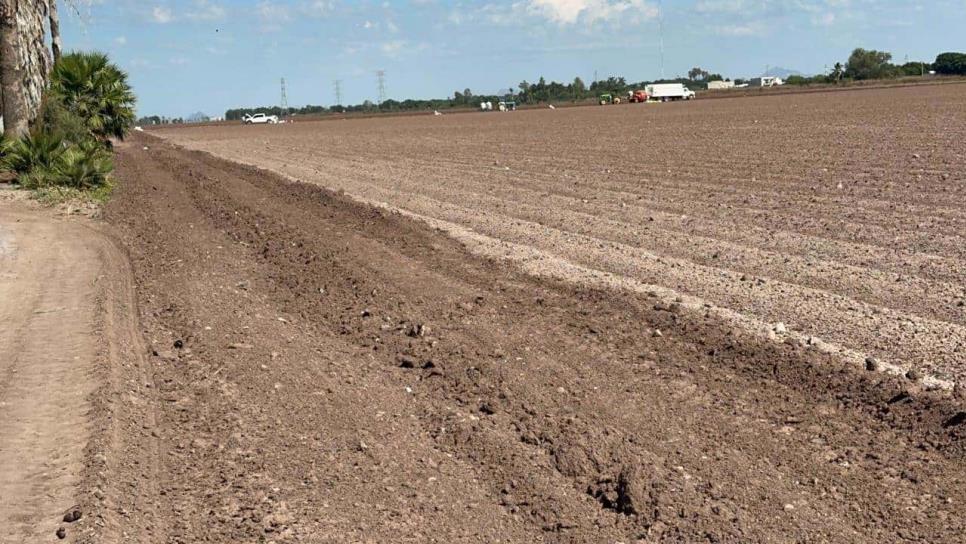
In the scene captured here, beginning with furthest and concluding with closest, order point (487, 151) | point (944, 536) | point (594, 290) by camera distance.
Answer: point (487, 151), point (594, 290), point (944, 536)

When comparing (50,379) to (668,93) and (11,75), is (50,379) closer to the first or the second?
(11,75)

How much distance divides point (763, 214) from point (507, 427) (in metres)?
9.64

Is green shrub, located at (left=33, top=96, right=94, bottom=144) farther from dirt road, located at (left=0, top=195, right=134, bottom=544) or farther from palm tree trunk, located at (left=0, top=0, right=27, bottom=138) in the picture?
dirt road, located at (left=0, top=195, right=134, bottom=544)

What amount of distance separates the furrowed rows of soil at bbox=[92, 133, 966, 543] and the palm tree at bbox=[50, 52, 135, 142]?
2369 cm

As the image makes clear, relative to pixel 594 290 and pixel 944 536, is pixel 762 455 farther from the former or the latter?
pixel 594 290

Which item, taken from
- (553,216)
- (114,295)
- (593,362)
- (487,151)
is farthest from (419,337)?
(487,151)

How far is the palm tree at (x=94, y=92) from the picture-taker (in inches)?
1228

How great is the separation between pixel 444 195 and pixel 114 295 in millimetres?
Result: 10286

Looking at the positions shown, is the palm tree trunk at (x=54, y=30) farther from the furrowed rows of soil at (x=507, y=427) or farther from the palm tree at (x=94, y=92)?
the furrowed rows of soil at (x=507, y=427)

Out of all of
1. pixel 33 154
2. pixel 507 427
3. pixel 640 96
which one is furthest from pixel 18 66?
pixel 640 96

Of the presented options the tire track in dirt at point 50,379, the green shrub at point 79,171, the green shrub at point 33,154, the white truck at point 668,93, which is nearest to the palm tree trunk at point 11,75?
the green shrub at point 33,154

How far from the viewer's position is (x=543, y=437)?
6016 mm

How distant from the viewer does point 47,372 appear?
25.2 feet

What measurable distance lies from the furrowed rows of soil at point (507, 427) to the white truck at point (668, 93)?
368 ft
